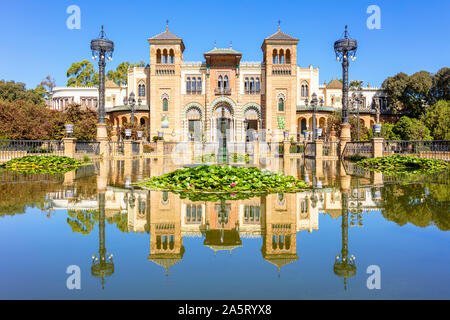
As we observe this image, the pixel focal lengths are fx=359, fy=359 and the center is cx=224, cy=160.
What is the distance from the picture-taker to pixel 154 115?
1905 inches

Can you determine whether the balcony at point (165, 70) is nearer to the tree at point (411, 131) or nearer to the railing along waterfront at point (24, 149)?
the railing along waterfront at point (24, 149)

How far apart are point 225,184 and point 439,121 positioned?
32.5 meters

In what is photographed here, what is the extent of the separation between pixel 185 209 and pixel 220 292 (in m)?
3.26

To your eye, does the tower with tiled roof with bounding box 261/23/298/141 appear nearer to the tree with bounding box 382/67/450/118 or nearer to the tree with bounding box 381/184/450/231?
the tree with bounding box 382/67/450/118

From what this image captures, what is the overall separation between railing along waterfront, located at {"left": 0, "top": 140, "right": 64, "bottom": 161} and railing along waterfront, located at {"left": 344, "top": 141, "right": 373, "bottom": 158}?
17.7m

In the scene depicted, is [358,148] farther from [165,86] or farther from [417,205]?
[165,86]

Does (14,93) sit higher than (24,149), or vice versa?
(14,93)

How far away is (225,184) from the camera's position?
25.7ft

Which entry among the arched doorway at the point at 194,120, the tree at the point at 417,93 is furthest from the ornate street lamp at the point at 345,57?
the tree at the point at 417,93

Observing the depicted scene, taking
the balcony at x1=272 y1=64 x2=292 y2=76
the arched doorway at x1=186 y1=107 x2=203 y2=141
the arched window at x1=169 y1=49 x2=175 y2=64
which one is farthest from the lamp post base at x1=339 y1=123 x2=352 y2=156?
the arched window at x1=169 y1=49 x2=175 y2=64

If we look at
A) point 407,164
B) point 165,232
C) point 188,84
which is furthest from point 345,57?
point 188,84

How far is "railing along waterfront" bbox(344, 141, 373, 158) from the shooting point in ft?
69.8
